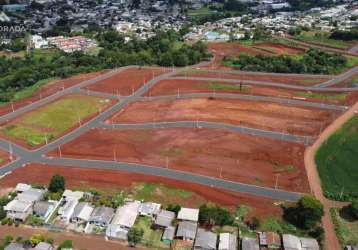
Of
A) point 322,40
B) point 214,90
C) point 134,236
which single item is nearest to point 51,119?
point 214,90

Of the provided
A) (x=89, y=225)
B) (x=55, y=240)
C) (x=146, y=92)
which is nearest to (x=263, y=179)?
(x=89, y=225)

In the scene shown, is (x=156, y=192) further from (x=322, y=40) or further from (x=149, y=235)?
(x=322, y=40)

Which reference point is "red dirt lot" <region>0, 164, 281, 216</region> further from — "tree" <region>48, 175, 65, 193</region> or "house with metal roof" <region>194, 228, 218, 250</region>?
"house with metal roof" <region>194, 228, 218, 250</region>

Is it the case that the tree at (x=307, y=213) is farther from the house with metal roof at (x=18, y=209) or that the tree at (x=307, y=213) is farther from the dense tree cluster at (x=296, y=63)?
the dense tree cluster at (x=296, y=63)

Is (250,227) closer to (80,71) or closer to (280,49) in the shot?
Result: (80,71)

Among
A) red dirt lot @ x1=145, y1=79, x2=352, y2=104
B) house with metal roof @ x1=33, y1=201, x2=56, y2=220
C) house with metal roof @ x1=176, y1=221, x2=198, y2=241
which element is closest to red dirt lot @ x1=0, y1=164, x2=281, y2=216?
house with metal roof @ x1=176, y1=221, x2=198, y2=241

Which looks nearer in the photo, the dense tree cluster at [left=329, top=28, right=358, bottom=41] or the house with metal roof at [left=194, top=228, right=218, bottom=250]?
the house with metal roof at [left=194, top=228, right=218, bottom=250]
